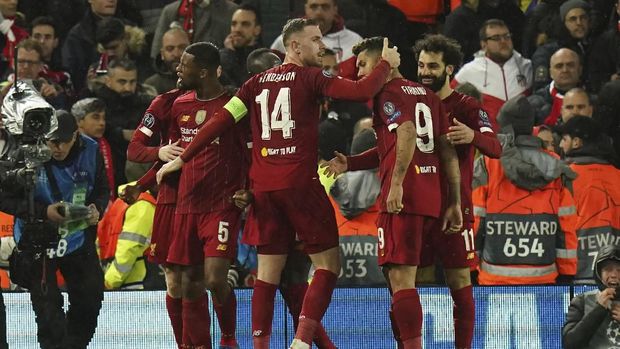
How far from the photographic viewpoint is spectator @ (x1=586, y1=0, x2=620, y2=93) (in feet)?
51.5

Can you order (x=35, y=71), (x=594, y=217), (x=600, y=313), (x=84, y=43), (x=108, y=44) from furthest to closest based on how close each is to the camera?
1. (x=84, y=43)
2. (x=108, y=44)
3. (x=35, y=71)
4. (x=594, y=217)
5. (x=600, y=313)

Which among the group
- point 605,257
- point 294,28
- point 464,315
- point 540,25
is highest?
point 294,28

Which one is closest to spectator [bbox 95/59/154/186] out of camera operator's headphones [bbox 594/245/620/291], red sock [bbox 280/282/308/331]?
red sock [bbox 280/282/308/331]

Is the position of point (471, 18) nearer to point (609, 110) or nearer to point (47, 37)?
point (609, 110)

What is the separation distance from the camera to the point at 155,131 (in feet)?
36.7

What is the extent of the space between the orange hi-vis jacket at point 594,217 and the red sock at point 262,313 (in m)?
3.85

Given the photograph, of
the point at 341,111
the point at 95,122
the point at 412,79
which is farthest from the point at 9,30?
the point at 412,79

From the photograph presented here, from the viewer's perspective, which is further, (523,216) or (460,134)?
(523,216)

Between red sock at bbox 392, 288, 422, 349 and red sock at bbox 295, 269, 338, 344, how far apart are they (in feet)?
1.66

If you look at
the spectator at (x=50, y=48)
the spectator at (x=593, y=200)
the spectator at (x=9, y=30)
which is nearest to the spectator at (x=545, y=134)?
the spectator at (x=593, y=200)

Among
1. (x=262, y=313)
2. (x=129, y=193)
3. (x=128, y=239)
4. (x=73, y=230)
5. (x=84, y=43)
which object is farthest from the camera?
(x=84, y=43)

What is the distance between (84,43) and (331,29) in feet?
9.15

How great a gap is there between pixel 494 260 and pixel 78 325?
3494 millimetres

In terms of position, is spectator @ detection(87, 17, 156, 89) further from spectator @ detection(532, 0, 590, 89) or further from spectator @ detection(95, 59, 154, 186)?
spectator @ detection(532, 0, 590, 89)
